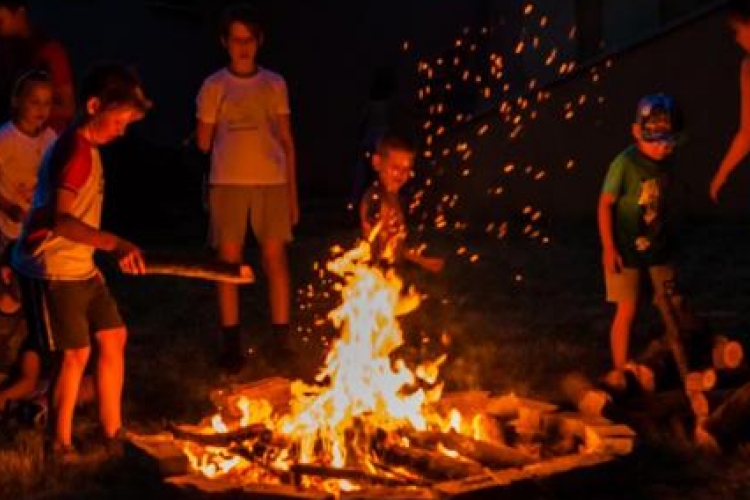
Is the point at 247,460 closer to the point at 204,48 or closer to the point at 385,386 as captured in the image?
the point at 385,386

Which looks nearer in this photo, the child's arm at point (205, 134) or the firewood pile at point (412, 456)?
the firewood pile at point (412, 456)

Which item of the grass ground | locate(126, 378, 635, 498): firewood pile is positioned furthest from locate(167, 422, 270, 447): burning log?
the grass ground

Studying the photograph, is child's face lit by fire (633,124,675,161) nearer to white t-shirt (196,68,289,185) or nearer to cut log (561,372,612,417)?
cut log (561,372,612,417)

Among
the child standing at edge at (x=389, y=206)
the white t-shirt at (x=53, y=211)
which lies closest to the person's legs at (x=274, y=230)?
the child standing at edge at (x=389, y=206)

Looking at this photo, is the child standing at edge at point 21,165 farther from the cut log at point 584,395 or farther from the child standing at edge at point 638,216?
the child standing at edge at point 638,216

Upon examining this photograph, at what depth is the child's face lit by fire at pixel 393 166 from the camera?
727 cm

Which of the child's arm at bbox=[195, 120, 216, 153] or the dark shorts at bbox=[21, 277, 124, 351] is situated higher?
the child's arm at bbox=[195, 120, 216, 153]

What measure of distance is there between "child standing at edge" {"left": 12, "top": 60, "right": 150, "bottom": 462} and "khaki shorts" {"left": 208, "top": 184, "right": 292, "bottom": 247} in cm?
176

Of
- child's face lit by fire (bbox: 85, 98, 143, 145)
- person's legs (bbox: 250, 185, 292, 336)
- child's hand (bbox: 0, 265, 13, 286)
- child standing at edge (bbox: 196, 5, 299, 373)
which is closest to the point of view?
child's face lit by fire (bbox: 85, 98, 143, 145)

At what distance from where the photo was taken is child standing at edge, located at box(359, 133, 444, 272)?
727 cm

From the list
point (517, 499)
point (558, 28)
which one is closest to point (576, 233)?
point (558, 28)

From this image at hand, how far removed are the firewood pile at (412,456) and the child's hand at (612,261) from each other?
1136 millimetres

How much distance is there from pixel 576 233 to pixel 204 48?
22.2 feet

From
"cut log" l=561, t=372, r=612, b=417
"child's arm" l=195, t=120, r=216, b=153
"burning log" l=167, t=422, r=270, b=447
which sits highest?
"child's arm" l=195, t=120, r=216, b=153
